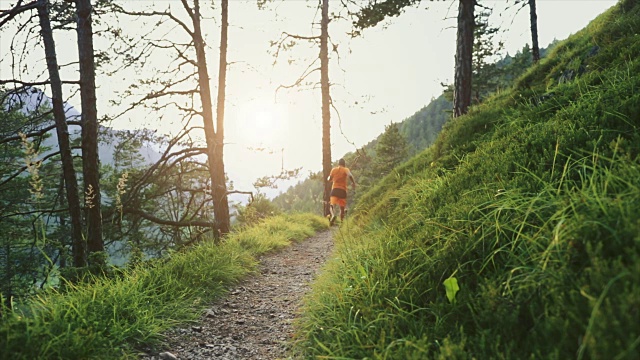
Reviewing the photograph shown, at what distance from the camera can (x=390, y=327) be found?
231 centimetres

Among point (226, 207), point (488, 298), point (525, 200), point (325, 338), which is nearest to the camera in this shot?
point (488, 298)

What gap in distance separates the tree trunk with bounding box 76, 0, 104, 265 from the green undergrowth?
2.02 m

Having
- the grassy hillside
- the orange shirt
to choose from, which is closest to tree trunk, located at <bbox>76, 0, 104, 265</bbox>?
the grassy hillside

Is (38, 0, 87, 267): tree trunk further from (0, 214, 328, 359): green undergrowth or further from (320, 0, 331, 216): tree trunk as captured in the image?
(320, 0, 331, 216): tree trunk

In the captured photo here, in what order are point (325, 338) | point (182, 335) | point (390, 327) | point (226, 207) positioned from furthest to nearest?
point (226, 207), point (182, 335), point (325, 338), point (390, 327)

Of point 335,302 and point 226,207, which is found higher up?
point 226,207

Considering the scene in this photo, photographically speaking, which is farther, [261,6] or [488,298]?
[261,6]

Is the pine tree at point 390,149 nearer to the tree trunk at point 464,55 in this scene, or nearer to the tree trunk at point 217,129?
the tree trunk at point 464,55

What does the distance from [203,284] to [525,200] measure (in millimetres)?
4034

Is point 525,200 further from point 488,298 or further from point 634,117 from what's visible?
point 634,117

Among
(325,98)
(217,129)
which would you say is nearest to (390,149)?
(325,98)

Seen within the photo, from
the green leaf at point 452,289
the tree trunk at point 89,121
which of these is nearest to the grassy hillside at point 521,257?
the green leaf at point 452,289

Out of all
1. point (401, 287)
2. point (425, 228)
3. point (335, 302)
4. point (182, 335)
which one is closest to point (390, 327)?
point (401, 287)

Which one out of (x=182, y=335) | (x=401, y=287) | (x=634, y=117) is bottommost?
(x=182, y=335)
